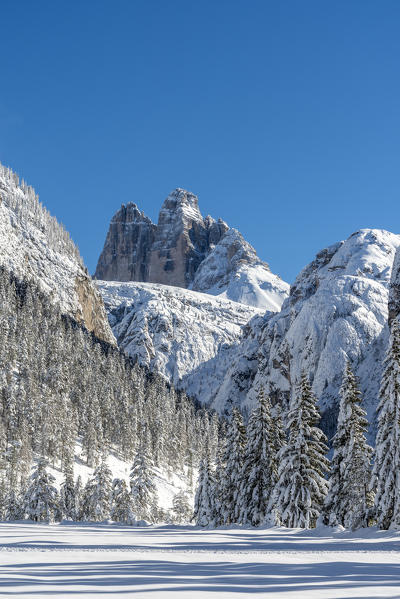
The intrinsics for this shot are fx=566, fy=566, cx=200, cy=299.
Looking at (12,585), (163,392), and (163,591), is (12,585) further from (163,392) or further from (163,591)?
(163,392)

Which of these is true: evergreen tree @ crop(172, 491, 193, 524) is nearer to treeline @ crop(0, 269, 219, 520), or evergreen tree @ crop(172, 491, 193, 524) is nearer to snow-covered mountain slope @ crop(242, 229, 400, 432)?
treeline @ crop(0, 269, 219, 520)

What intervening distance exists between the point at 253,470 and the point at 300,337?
13060 cm

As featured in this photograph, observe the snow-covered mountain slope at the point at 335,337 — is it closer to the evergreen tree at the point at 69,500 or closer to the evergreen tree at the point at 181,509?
the evergreen tree at the point at 181,509

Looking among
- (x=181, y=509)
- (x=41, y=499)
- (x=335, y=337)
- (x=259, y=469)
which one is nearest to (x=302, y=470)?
(x=259, y=469)

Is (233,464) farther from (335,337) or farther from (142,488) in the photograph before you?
(335,337)

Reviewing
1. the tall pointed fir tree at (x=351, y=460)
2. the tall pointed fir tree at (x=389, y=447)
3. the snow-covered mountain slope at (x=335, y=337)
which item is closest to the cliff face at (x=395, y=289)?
the snow-covered mountain slope at (x=335, y=337)

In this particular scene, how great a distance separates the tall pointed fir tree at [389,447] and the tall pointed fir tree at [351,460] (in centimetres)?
434

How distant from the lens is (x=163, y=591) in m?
8.82

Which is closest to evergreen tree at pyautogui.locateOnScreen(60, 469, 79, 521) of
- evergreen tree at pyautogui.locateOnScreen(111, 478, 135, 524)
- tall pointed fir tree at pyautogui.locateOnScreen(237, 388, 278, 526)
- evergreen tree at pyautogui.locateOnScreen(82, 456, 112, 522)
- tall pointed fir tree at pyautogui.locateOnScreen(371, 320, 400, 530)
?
evergreen tree at pyautogui.locateOnScreen(82, 456, 112, 522)

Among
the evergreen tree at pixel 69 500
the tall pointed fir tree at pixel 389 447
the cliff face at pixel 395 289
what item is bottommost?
the evergreen tree at pixel 69 500

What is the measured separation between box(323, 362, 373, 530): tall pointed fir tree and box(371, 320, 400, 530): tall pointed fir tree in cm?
Result: 434

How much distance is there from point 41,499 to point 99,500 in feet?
36.9

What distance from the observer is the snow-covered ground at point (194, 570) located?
349 inches

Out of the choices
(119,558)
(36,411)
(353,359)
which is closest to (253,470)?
(119,558)
